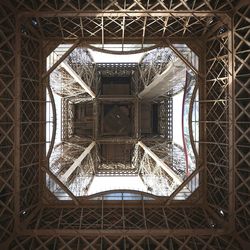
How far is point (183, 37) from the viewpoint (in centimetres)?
1672

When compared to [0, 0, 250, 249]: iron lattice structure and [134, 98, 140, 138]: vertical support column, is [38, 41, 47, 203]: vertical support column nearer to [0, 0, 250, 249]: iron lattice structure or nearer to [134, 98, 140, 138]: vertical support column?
[0, 0, 250, 249]: iron lattice structure

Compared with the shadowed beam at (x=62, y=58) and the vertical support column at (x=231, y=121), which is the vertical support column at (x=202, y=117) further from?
the shadowed beam at (x=62, y=58)

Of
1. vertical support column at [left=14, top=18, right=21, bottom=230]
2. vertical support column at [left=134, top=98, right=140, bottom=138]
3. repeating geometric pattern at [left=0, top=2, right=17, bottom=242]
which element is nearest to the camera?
repeating geometric pattern at [left=0, top=2, right=17, bottom=242]

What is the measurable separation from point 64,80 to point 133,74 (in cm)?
646

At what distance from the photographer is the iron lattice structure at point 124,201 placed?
14.3 meters

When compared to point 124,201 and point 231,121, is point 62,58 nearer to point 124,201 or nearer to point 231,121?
point 124,201

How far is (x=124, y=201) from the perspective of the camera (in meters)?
17.2

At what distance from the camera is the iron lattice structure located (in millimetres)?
14344

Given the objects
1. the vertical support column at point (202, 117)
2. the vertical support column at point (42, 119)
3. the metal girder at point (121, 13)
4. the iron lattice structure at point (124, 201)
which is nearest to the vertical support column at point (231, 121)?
the iron lattice structure at point (124, 201)

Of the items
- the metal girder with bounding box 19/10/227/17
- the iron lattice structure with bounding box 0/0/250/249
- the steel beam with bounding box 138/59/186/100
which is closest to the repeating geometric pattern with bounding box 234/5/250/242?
the iron lattice structure with bounding box 0/0/250/249

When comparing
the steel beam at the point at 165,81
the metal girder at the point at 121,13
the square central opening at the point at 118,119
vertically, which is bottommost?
the square central opening at the point at 118,119

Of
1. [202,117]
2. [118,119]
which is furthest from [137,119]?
[202,117]

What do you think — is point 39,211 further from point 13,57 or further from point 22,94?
point 13,57

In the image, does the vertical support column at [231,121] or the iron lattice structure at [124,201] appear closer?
the iron lattice structure at [124,201]
